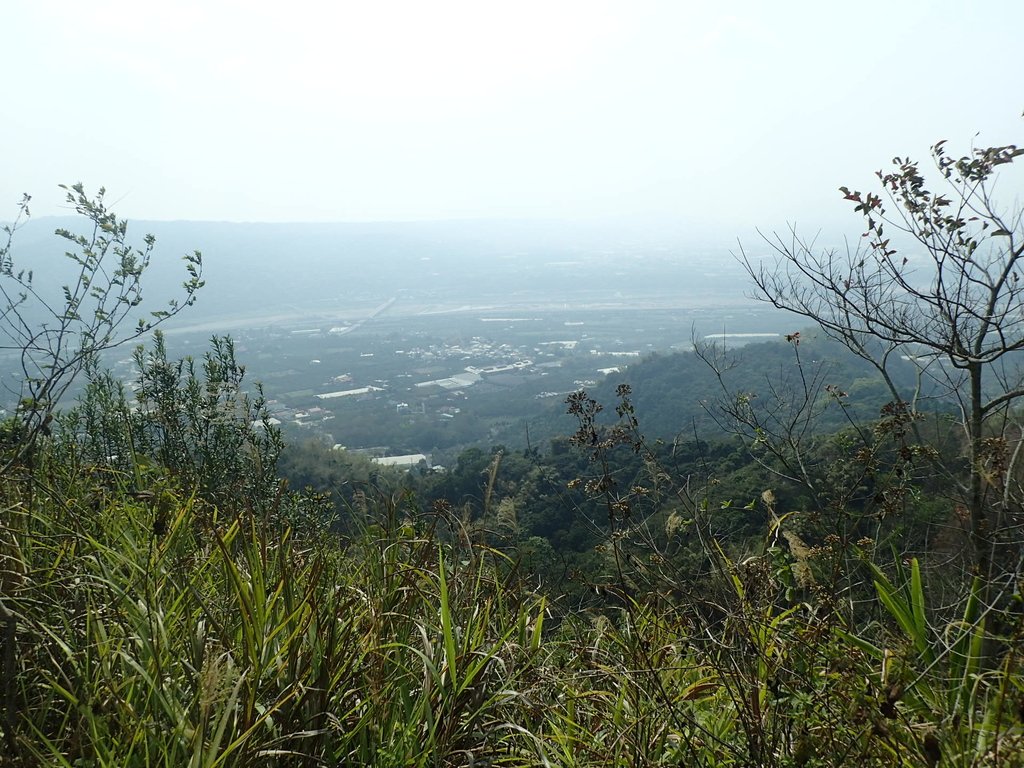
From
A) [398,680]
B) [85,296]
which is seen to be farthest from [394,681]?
[85,296]

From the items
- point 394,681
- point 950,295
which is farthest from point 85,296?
point 950,295

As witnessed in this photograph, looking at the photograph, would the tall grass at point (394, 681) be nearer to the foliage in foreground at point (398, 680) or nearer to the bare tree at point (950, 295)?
the foliage in foreground at point (398, 680)

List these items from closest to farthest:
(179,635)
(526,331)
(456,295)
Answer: (179,635)
(526,331)
(456,295)

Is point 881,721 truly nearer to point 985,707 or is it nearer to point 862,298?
point 985,707

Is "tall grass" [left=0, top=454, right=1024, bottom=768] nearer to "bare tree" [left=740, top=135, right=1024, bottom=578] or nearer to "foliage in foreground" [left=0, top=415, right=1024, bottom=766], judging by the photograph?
"foliage in foreground" [left=0, top=415, right=1024, bottom=766]

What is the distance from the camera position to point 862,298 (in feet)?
13.8

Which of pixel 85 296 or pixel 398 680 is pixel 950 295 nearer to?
pixel 398 680

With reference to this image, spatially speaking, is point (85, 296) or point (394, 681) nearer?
point (394, 681)

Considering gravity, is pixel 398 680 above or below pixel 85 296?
below

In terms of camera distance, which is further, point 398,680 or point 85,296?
point 85,296

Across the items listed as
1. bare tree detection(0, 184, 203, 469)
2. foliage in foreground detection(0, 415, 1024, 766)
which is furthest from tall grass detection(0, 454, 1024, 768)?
bare tree detection(0, 184, 203, 469)

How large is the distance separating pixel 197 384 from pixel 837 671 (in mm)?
5154

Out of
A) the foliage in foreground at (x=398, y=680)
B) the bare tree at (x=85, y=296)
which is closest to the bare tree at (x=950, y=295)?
the foliage in foreground at (x=398, y=680)

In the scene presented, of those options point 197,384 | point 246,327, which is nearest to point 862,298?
point 197,384
